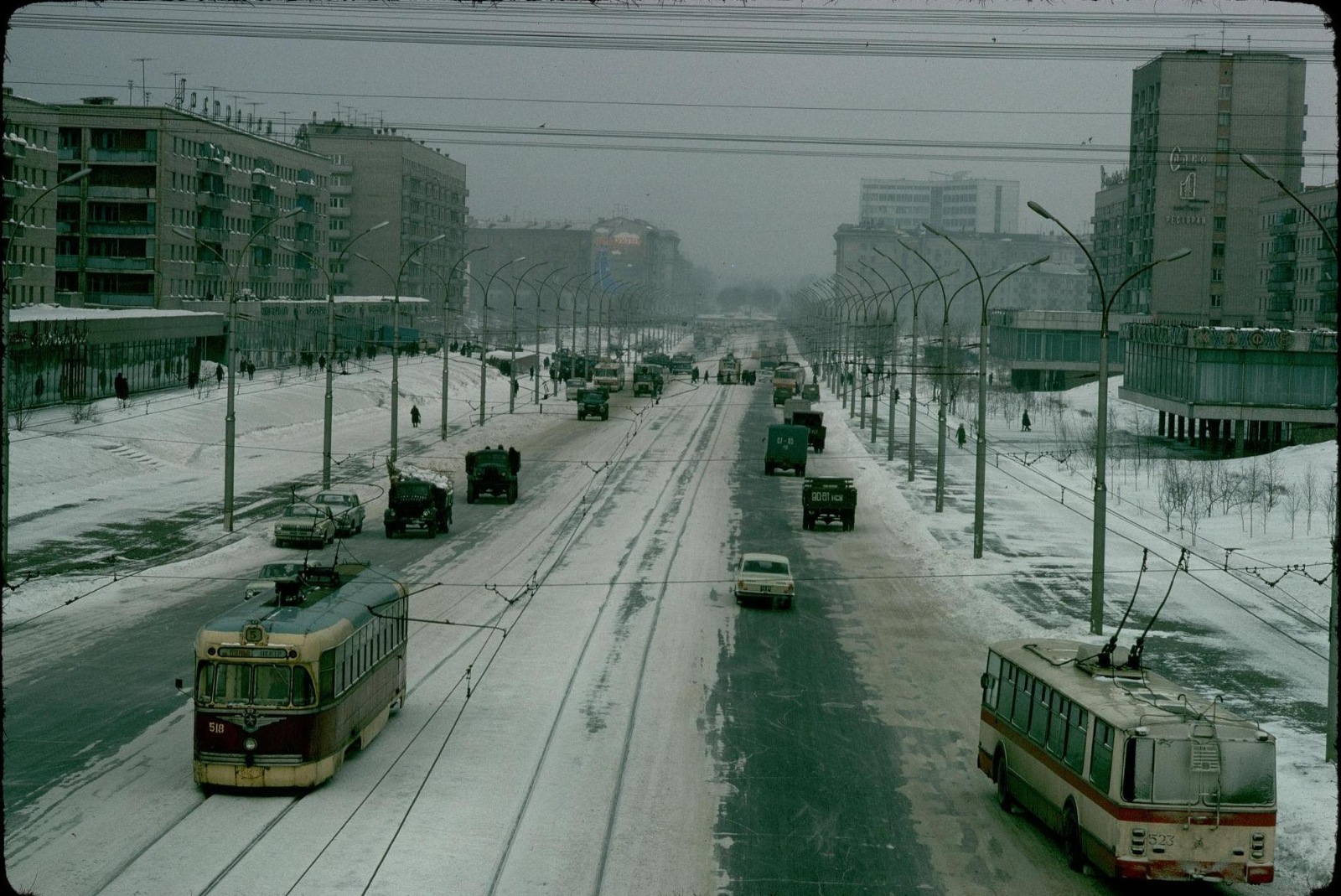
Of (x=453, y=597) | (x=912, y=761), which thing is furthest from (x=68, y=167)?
(x=912, y=761)

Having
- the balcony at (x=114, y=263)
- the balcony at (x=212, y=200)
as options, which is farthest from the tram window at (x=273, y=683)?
the balcony at (x=212, y=200)

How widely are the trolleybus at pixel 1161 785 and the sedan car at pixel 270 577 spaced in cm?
1043

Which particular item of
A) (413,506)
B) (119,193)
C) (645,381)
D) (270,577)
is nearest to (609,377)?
(645,381)

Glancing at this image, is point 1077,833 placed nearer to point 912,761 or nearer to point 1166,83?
point 912,761

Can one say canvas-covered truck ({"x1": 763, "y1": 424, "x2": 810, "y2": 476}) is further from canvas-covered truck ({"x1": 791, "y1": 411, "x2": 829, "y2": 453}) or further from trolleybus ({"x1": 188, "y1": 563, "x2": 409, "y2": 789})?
trolleybus ({"x1": 188, "y1": 563, "x2": 409, "y2": 789})

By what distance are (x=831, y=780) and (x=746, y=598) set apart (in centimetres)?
1460

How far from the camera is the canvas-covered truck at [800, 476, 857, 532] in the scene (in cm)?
4897

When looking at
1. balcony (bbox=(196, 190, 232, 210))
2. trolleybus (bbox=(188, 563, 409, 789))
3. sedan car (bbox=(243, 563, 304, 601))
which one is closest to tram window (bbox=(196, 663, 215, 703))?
trolleybus (bbox=(188, 563, 409, 789))

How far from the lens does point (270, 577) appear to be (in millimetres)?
32500

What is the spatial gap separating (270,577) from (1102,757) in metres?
20.6

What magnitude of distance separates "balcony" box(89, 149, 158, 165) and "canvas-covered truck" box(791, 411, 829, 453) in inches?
1841

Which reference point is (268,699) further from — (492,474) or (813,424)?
(813,424)

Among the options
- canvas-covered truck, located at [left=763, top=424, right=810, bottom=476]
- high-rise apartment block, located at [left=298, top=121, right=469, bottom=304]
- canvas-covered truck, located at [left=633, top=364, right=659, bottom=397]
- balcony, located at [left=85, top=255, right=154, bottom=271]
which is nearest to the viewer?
canvas-covered truck, located at [left=763, top=424, right=810, bottom=476]

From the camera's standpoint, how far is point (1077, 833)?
1708cm
